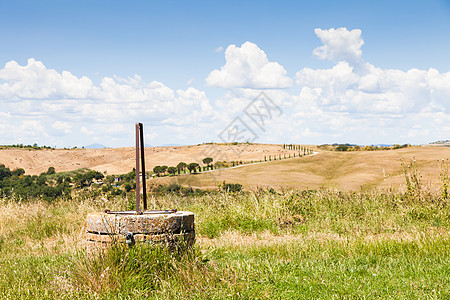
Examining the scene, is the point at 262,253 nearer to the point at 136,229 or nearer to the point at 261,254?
the point at 261,254

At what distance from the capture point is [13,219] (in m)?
9.98

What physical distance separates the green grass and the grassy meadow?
0.02 meters

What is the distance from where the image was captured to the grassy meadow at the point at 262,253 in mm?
4555

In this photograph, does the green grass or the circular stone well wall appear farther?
the circular stone well wall

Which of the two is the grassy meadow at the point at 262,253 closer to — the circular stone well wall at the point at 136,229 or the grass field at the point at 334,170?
the circular stone well wall at the point at 136,229

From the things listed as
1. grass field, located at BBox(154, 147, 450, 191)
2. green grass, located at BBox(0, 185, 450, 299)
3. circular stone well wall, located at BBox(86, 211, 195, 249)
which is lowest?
grass field, located at BBox(154, 147, 450, 191)

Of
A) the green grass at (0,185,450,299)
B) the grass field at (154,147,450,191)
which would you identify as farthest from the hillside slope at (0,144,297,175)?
the green grass at (0,185,450,299)

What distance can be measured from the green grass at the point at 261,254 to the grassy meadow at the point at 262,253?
0.06 ft

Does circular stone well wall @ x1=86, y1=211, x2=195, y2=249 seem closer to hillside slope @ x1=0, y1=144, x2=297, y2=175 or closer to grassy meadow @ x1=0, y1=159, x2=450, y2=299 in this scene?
grassy meadow @ x1=0, y1=159, x2=450, y2=299

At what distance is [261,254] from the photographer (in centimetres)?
678

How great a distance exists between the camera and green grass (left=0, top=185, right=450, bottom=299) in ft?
14.9

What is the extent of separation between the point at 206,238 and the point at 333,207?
382cm

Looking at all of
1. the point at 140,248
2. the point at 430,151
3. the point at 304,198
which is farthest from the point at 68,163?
the point at 140,248

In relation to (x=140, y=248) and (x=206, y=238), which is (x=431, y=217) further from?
(x=140, y=248)
